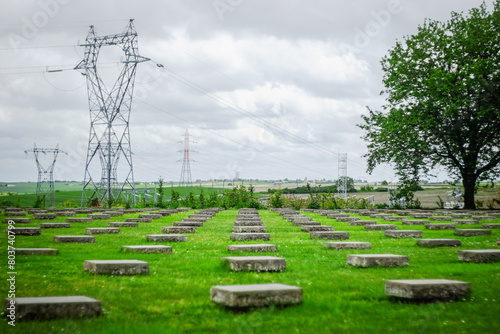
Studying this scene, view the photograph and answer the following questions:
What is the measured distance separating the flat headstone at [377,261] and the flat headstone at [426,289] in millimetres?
2616

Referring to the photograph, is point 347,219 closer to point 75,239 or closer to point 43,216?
point 75,239

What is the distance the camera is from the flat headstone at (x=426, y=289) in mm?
6539

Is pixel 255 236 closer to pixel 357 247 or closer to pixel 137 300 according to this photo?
pixel 357 247

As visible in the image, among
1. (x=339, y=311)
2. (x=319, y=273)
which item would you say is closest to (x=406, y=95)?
(x=319, y=273)

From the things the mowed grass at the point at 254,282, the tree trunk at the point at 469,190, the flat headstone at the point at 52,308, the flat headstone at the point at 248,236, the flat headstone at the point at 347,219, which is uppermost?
the tree trunk at the point at 469,190

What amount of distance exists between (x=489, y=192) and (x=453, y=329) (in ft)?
153

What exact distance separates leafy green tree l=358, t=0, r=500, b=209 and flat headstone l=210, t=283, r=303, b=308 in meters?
29.5

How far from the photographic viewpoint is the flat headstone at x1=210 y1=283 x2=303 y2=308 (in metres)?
5.88

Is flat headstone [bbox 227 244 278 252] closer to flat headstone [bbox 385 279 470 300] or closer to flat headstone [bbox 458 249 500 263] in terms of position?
flat headstone [bbox 458 249 500 263]

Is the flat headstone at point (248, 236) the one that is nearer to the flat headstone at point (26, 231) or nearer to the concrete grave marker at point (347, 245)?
the concrete grave marker at point (347, 245)

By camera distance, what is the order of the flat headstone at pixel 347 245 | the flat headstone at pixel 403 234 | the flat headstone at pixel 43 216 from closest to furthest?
the flat headstone at pixel 347 245 < the flat headstone at pixel 403 234 < the flat headstone at pixel 43 216

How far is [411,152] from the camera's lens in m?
37.7

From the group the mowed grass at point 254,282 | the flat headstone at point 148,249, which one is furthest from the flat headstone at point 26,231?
the flat headstone at point 148,249

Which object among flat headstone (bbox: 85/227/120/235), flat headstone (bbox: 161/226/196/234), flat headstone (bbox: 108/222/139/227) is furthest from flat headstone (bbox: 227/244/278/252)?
flat headstone (bbox: 108/222/139/227)
